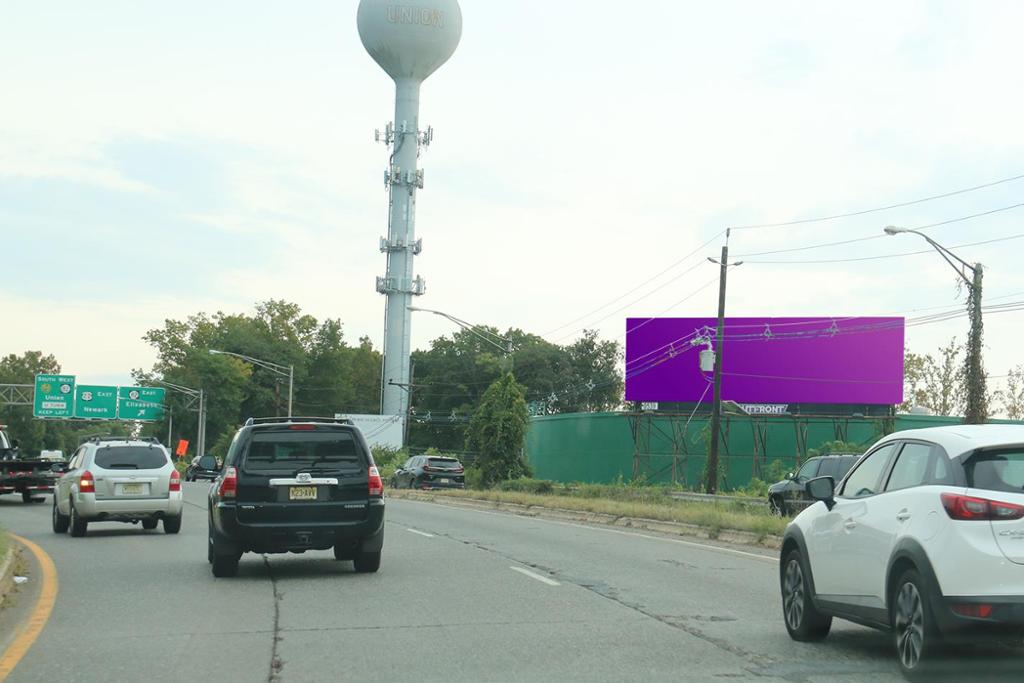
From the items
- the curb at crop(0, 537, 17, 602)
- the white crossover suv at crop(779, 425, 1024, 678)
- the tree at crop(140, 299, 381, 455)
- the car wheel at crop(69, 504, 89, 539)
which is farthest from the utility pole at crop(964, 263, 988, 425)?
the tree at crop(140, 299, 381, 455)

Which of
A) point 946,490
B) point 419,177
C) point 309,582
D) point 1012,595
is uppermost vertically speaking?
point 419,177

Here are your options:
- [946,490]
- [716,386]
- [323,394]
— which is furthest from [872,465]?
[323,394]

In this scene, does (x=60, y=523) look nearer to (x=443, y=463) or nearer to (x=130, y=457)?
(x=130, y=457)

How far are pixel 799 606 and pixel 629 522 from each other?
54.4 ft

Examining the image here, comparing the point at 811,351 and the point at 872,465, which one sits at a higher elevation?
the point at 811,351

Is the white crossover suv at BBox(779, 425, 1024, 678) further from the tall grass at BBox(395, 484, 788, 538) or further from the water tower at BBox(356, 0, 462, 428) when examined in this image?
the water tower at BBox(356, 0, 462, 428)

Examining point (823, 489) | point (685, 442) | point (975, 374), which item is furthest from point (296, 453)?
point (685, 442)

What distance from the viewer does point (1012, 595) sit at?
7.33 meters

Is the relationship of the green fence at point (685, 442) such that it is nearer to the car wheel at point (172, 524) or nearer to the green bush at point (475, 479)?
the green bush at point (475, 479)

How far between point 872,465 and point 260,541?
7695 mm

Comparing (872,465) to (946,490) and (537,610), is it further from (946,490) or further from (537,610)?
(537,610)

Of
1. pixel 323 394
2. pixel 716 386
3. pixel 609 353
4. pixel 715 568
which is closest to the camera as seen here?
pixel 715 568

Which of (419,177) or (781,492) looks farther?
(419,177)

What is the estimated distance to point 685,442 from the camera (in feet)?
208
